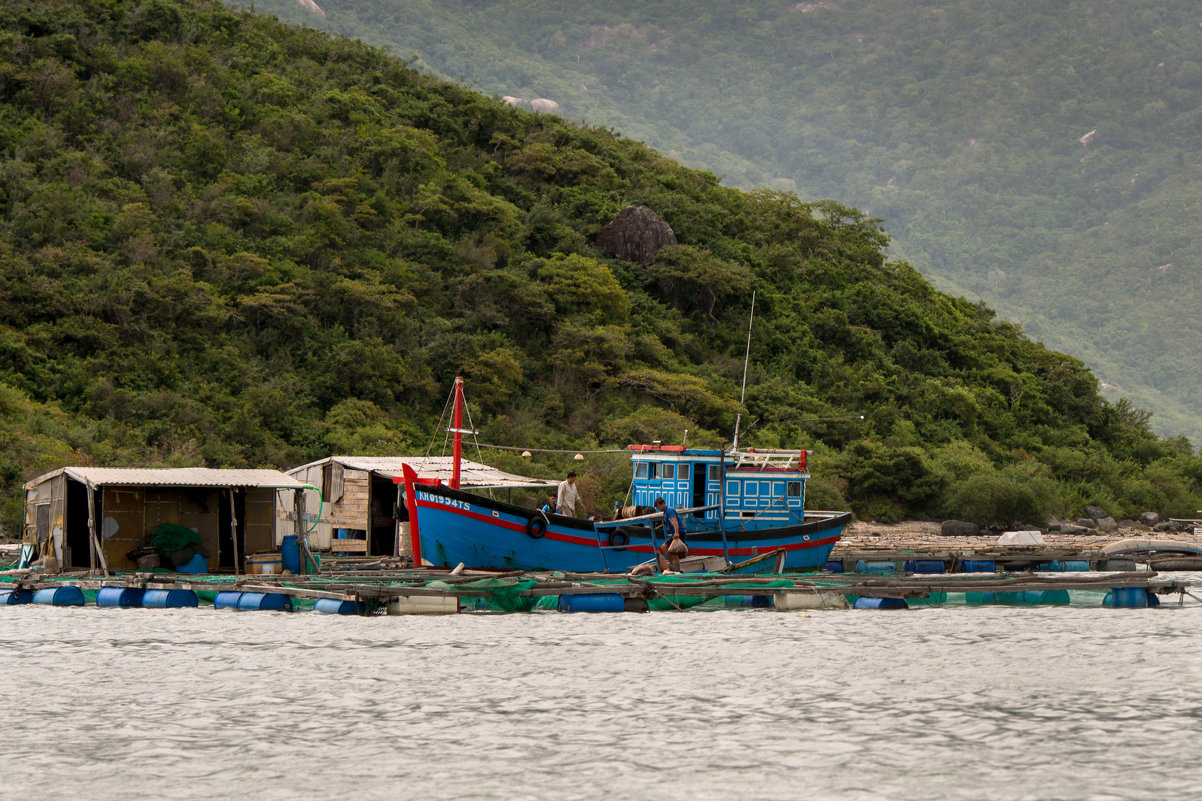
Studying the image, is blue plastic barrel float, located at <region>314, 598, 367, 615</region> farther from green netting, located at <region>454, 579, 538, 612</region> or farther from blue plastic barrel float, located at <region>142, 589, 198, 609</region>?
blue plastic barrel float, located at <region>142, 589, 198, 609</region>

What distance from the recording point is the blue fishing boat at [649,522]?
25.6 metres

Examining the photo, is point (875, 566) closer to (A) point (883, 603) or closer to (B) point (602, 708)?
(A) point (883, 603)

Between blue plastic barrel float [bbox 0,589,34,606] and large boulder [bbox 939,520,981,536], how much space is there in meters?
32.0

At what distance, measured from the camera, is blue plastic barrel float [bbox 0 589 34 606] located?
23812mm

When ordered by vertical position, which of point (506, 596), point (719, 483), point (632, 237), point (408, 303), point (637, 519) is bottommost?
point (506, 596)

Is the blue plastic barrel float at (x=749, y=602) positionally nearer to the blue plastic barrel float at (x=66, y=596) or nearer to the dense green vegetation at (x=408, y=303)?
the blue plastic barrel float at (x=66, y=596)

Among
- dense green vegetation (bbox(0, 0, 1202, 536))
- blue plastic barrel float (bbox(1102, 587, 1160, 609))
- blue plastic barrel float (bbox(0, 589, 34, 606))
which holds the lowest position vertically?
blue plastic barrel float (bbox(0, 589, 34, 606))

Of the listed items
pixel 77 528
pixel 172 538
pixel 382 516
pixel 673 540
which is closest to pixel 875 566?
pixel 673 540

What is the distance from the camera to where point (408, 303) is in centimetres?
5647

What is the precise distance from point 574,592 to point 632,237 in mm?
48350

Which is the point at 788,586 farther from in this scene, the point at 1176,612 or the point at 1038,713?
the point at 1038,713

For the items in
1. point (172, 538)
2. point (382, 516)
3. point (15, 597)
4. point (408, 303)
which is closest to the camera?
point (15, 597)

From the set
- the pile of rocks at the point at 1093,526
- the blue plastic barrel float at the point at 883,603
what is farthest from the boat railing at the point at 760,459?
the pile of rocks at the point at 1093,526

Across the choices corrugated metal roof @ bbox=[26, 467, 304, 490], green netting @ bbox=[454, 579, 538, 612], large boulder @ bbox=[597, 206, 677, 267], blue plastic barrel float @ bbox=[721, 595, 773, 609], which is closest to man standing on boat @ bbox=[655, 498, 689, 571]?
blue plastic barrel float @ bbox=[721, 595, 773, 609]
